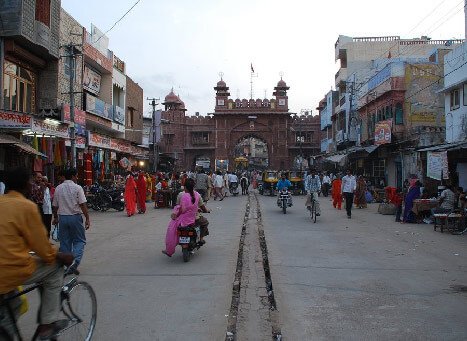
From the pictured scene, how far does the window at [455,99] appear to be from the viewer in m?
20.4

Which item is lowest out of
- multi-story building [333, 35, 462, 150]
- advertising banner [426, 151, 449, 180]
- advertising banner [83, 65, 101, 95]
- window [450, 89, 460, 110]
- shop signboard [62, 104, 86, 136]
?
advertising banner [426, 151, 449, 180]

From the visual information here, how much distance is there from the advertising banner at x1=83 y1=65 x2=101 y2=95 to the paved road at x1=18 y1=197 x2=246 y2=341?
15.4m

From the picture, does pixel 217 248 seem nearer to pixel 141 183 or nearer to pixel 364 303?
pixel 364 303

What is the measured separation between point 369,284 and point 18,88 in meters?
16.6

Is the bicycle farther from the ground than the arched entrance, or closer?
closer

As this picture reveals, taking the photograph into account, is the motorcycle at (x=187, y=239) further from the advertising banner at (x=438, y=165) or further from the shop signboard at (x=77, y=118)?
the shop signboard at (x=77, y=118)

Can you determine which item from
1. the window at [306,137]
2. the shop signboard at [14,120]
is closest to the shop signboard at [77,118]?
the shop signboard at [14,120]

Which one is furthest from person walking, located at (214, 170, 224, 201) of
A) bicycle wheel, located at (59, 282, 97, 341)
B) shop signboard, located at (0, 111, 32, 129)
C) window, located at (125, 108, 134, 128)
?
bicycle wheel, located at (59, 282, 97, 341)

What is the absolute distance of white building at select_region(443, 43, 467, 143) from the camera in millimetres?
19453

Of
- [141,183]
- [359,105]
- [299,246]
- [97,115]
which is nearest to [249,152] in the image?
[359,105]

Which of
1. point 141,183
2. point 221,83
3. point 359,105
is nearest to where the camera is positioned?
point 141,183

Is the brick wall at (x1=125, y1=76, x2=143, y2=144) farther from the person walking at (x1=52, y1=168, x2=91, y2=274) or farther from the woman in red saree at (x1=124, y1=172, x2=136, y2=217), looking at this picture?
the person walking at (x1=52, y1=168, x2=91, y2=274)

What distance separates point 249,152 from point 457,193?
90.9 metres

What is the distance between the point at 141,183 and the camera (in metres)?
17.9
